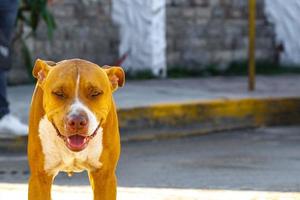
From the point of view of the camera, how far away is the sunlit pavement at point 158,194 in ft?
16.1

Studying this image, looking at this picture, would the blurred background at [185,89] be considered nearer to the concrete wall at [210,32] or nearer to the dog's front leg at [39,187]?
the concrete wall at [210,32]

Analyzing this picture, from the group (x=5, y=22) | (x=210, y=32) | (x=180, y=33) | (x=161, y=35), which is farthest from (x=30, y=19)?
(x=210, y=32)

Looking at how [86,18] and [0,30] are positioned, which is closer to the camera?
[0,30]

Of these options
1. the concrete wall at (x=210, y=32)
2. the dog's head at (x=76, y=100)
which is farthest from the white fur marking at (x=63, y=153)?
the concrete wall at (x=210, y=32)

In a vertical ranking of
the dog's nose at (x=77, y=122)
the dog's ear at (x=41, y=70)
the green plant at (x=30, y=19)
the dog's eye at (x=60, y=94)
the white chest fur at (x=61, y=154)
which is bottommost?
the green plant at (x=30, y=19)

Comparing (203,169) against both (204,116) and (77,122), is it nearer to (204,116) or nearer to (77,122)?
(204,116)

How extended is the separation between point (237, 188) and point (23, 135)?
2.17 meters

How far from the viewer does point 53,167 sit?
3494mm

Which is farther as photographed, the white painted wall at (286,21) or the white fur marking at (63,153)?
the white painted wall at (286,21)

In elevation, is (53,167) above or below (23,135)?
above

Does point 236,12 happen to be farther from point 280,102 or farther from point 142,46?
point 280,102

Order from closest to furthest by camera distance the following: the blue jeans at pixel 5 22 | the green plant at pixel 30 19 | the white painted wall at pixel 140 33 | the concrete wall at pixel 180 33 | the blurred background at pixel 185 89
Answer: the blurred background at pixel 185 89 → the blue jeans at pixel 5 22 → the green plant at pixel 30 19 → the concrete wall at pixel 180 33 → the white painted wall at pixel 140 33

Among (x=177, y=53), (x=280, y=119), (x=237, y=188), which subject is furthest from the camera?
(x=177, y=53)

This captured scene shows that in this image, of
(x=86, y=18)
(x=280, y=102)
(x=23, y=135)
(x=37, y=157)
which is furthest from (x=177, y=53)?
(x=37, y=157)
